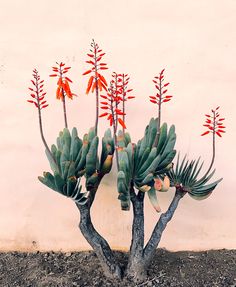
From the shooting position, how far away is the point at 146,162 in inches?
118

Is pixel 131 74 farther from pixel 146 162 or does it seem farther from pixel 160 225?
pixel 160 225

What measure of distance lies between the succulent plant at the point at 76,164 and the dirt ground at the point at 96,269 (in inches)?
26.4

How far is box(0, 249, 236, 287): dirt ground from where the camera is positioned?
3.38 m

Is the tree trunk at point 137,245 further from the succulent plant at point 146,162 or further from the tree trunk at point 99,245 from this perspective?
the succulent plant at point 146,162

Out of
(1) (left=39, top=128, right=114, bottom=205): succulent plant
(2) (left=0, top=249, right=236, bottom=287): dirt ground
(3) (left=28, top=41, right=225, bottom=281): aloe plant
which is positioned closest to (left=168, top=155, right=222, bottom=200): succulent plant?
(3) (left=28, top=41, right=225, bottom=281): aloe plant

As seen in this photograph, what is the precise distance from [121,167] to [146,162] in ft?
0.56

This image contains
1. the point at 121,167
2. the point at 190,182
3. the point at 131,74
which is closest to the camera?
the point at 121,167

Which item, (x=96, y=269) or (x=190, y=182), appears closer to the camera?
(x=190, y=182)

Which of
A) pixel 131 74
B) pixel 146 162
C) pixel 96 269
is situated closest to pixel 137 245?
pixel 96 269

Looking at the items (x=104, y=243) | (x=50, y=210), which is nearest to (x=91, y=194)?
(x=104, y=243)

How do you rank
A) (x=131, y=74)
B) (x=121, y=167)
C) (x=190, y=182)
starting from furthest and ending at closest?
(x=131, y=74)
(x=190, y=182)
(x=121, y=167)

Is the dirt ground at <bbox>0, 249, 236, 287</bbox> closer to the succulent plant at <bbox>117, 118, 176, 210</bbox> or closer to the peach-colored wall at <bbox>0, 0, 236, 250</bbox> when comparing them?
the peach-colored wall at <bbox>0, 0, 236, 250</bbox>

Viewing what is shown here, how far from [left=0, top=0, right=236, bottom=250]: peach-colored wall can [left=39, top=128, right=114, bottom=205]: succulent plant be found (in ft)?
1.61

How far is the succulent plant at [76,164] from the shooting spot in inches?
116
